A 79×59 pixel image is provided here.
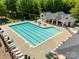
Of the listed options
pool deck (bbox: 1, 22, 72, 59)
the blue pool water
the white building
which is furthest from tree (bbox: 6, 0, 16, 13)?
pool deck (bbox: 1, 22, 72, 59)

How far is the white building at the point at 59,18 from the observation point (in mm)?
29812

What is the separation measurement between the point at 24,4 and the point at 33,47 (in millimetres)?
19249

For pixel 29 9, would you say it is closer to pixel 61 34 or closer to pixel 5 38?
pixel 61 34

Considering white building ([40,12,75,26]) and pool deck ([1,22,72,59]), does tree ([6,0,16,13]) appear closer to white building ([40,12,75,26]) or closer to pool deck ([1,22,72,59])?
white building ([40,12,75,26])

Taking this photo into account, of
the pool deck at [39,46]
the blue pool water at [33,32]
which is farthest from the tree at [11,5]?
the pool deck at [39,46]

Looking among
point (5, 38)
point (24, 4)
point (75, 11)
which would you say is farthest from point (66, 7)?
point (5, 38)

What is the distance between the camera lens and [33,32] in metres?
26.2

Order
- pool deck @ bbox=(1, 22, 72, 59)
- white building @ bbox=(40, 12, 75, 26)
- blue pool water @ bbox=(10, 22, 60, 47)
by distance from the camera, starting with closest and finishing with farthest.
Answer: pool deck @ bbox=(1, 22, 72, 59) < blue pool water @ bbox=(10, 22, 60, 47) < white building @ bbox=(40, 12, 75, 26)

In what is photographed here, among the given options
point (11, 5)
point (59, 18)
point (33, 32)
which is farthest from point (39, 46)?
point (11, 5)

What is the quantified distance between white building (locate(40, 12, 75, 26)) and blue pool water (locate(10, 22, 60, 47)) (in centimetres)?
250

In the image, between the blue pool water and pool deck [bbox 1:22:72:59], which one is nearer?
pool deck [bbox 1:22:72:59]

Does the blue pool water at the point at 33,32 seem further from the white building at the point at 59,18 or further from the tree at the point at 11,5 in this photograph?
the tree at the point at 11,5

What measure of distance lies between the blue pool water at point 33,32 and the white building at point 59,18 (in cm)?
250

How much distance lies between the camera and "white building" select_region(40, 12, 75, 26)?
97.8 ft
